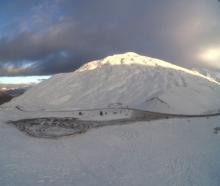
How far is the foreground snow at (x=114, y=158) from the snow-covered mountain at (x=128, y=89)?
501 inches

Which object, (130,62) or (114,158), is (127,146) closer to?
(114,158)

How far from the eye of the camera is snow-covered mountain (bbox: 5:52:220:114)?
32.7m

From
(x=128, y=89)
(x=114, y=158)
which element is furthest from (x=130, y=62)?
(x=114, y=158)

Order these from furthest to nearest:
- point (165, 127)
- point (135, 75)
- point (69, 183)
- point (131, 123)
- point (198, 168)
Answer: point (135, 75), point (131, 123), point (165, 127), point (198, 168), point (69, 183)

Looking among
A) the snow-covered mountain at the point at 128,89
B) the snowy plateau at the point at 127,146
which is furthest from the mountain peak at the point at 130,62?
the snowy plateau at the point at 127,146

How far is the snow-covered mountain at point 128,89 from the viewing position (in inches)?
1287

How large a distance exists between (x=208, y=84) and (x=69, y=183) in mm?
36417

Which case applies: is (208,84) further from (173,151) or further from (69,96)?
(173,151)

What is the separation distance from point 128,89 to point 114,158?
30.2m

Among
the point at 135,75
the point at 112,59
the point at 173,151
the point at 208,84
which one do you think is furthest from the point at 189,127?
the point at 112,59

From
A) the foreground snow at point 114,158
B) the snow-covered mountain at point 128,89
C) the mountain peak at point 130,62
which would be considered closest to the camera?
the foreground snow at point 114,158

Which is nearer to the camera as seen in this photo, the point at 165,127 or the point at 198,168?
the point at 198,168

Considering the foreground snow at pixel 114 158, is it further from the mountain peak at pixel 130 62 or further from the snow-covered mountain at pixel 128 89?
the mountain peak at pixel 130 62

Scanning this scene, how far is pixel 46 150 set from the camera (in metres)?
13.9
